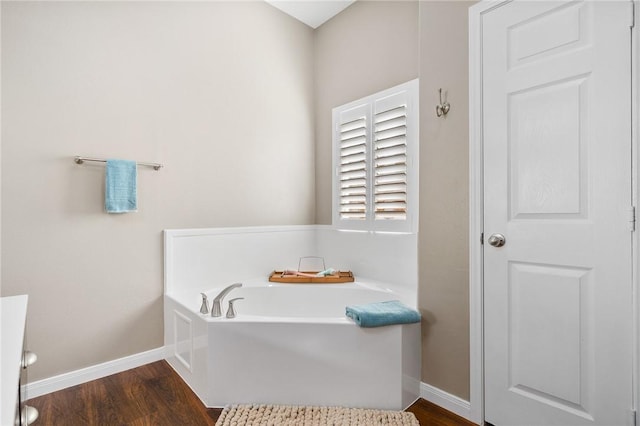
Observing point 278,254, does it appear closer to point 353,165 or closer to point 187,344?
point 353,165

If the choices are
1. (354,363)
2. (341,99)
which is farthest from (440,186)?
(341,99)

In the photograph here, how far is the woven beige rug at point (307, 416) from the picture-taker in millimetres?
1694

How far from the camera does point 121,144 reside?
2258mm

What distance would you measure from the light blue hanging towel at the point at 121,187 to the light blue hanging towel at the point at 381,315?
1554 mm

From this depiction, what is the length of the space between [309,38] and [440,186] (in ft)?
7.52

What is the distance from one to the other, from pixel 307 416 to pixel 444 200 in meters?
1.34

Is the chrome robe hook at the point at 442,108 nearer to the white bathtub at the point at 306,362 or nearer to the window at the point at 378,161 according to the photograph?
the window at the point at 378,161

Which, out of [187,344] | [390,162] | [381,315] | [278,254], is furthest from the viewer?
[278,254]

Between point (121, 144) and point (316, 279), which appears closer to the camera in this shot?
point (121, 144)

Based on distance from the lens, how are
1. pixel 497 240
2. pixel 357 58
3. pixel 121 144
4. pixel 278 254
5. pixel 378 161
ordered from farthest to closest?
pixel 278 254 < pixel 357 58 < pixel 378 161 < pixel 121 144 < pixel 497 240

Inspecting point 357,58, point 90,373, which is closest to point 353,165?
point 357,58

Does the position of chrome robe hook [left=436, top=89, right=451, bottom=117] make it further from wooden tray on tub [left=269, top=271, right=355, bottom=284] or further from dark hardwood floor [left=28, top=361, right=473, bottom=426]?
dark hardwood floor [left=28, top=361, right=473, bottom=426]

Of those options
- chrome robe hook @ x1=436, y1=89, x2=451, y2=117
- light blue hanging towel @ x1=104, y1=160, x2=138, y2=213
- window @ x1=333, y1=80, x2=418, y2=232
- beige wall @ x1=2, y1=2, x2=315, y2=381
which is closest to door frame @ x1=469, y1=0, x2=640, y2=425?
chrome robe hook @ x1=436, y1=89, x2=451, y2=117

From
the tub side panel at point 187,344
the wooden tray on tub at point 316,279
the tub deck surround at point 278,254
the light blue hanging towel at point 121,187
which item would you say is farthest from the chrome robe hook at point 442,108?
the light blue hanging towel at point 121,187
